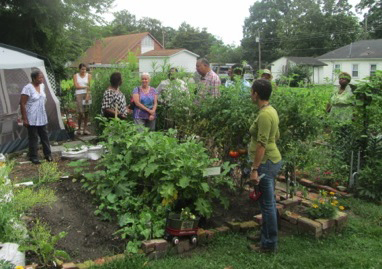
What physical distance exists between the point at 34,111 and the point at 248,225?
4412 millimetres

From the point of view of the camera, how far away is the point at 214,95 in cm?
494

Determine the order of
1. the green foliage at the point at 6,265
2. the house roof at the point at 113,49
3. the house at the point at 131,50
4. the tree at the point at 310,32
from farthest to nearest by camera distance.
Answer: the tree at the point at 310,32, the house roof at the point at 113,49, the house at the point at 131,50, the green foliage at the point at 6,265

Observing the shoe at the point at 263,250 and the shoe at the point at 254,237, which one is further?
the shoe at the point at 254,237

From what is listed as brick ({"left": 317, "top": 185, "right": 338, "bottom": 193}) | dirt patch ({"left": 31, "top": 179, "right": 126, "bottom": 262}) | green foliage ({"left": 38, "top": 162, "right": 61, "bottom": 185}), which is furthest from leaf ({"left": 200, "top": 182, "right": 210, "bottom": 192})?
brick ({"left": 317, "top": 185, "right": 338, "bottom": 193})

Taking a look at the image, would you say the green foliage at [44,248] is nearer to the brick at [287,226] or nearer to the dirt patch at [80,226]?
the dirt patch at [80,226]

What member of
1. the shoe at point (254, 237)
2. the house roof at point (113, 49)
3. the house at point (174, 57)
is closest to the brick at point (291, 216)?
the shoe at point (254, 237)

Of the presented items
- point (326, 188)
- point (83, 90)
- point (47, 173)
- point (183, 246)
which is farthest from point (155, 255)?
point (83, 90)

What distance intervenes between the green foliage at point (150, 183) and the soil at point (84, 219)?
141mm

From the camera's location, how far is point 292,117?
431 centimetres

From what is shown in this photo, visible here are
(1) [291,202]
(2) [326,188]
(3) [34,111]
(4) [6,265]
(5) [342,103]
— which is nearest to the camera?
(4) [6,265]

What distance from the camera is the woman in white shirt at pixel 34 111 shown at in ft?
21.5

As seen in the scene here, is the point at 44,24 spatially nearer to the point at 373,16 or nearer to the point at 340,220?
the point at 340,220

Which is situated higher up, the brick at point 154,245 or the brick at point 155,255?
the brick at point 154,245

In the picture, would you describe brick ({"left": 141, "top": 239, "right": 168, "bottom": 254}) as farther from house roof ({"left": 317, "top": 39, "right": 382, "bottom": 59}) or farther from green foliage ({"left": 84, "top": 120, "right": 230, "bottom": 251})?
house roof ({"left": 317, "top": 39, "right": 382, "bottom": 59})
